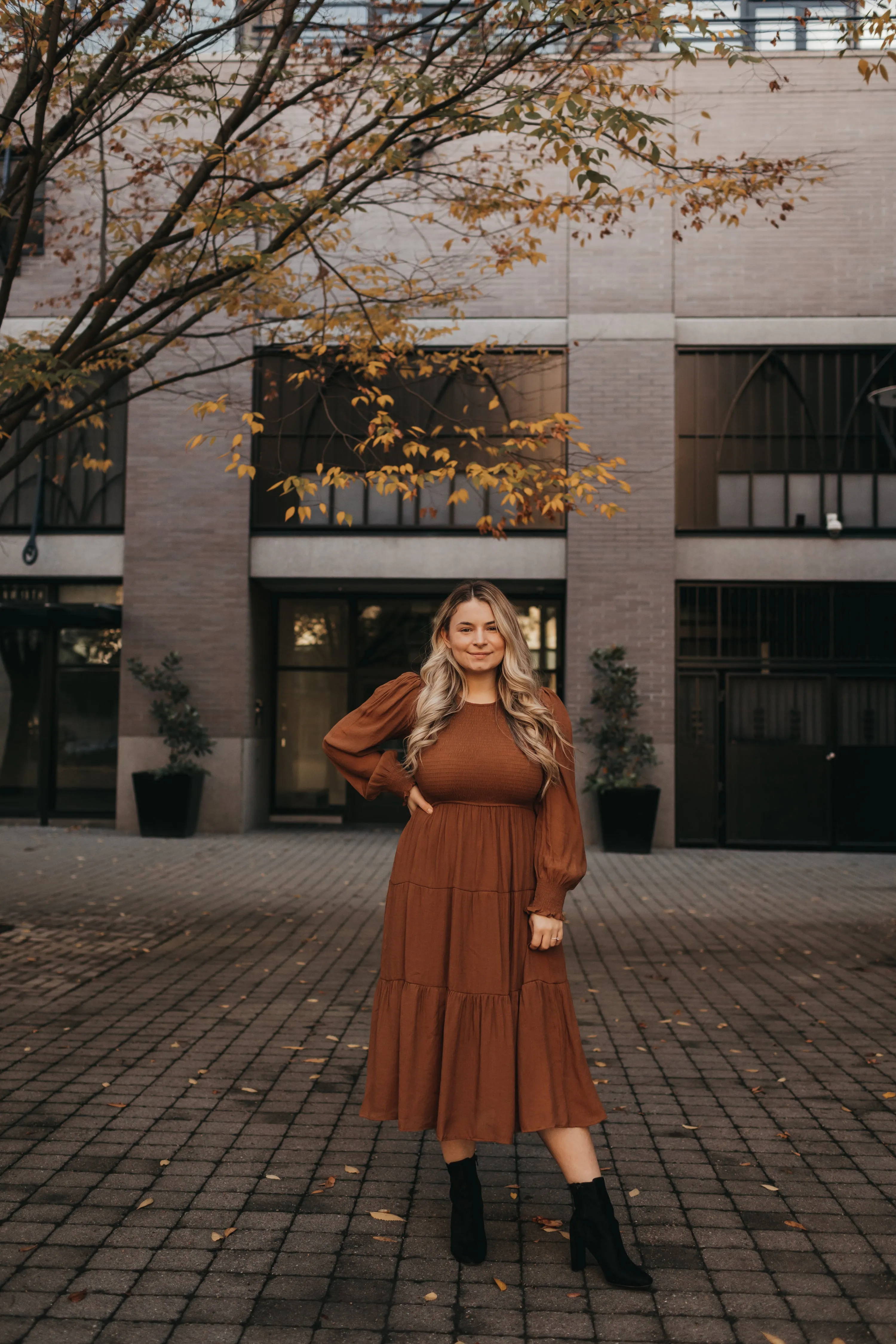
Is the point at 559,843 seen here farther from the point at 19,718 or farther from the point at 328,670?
the point at 19,718

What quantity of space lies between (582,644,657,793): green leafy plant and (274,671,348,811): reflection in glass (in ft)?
12.8

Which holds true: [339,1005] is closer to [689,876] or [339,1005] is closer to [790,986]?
[790,986]

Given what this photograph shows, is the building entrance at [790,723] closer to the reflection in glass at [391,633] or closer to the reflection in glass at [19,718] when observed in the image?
the reflection in glass at [391,633]

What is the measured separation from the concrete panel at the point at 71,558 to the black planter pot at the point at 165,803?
2971 millimetres

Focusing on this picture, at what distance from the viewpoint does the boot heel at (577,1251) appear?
3.15 meters

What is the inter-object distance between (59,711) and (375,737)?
12959 mm

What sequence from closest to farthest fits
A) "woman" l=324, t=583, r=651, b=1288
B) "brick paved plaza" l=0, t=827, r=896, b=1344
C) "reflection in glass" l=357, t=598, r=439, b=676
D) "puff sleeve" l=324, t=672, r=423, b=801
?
"brick paved plaza" l=0, t=827, r=896, b=1344 → "woman" l=324, t=583, r=651, b=1288 → "puff sleeve" l=324, t=672, r=423, b=801 → "reflection in glass" l=357, t=598, r=439, b=676

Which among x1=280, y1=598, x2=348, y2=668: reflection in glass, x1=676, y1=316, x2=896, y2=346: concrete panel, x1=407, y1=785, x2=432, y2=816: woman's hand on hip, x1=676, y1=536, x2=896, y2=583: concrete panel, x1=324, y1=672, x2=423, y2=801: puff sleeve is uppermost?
x1=676, y1=316, x2=896, y2=346: concrete panel

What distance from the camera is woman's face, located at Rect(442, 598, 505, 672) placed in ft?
11.3

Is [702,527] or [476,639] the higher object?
[702,527]

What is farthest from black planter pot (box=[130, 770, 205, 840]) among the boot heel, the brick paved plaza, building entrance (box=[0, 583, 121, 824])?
the boot heel

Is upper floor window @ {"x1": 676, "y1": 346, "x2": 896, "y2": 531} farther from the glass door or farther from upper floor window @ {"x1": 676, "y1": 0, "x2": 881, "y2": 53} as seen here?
upper floor window @ {"x1": 676, "y1": 0, "x2": 881, "y2": 53}

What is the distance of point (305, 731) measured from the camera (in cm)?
1588

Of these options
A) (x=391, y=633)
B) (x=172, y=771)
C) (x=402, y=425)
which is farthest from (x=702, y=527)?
(x=172, y=771)
